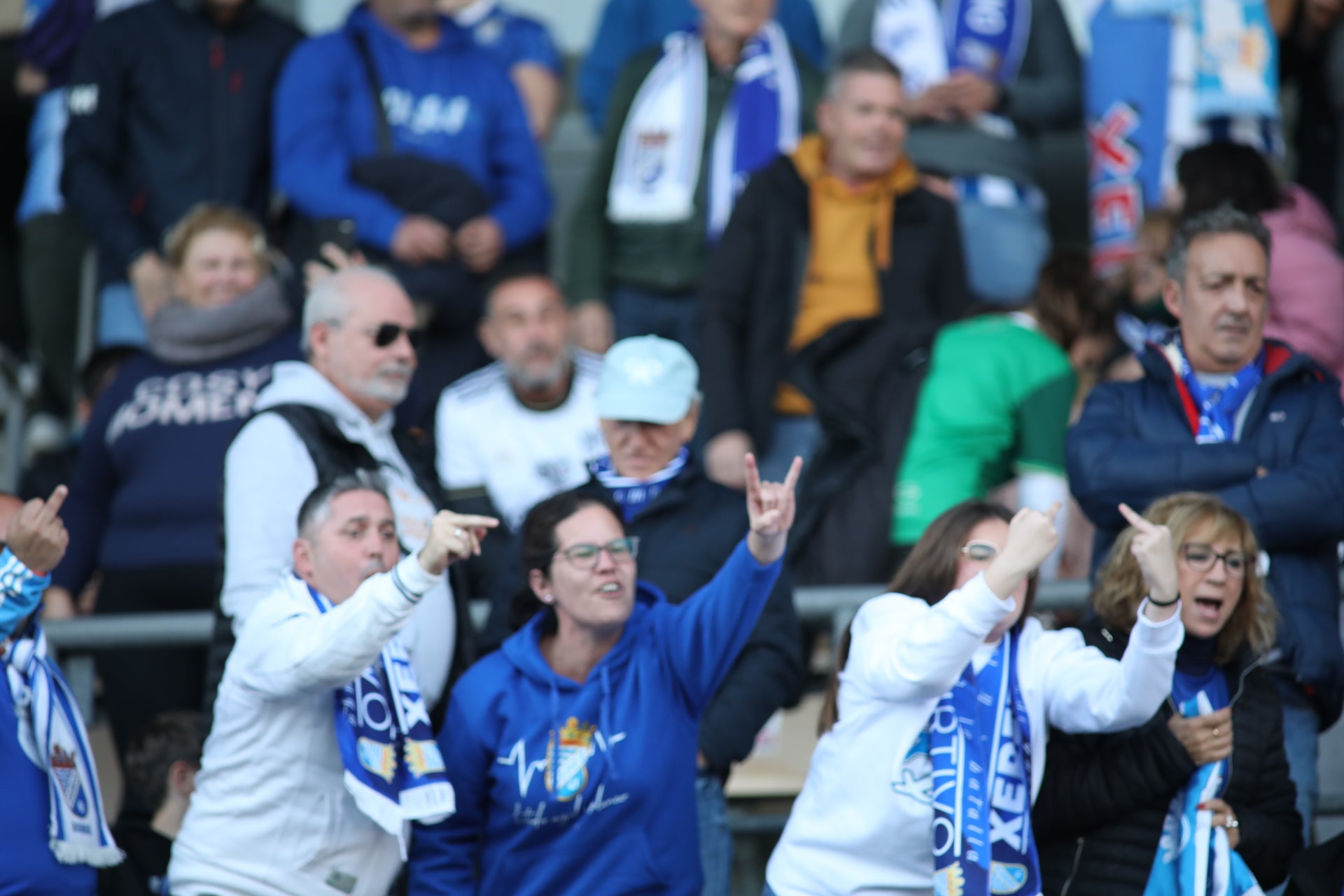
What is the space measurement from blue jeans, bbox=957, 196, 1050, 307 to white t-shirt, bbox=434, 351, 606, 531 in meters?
1.50

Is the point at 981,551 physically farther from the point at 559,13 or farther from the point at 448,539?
the point at 559,13

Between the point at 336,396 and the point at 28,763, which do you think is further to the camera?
the point at 336,396

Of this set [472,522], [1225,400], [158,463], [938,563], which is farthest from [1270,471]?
[158,463]

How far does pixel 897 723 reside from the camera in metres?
4.11

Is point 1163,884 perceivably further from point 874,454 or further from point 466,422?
point 466,422

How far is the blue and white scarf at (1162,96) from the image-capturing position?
23.2ft

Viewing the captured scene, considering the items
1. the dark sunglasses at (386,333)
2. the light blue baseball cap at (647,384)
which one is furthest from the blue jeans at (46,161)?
the light blue baseball cap at (647,384)

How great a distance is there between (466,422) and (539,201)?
1.24 m

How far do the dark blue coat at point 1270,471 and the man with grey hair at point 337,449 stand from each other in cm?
154

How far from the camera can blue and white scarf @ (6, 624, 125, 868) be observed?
4.33 metres

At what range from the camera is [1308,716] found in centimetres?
462

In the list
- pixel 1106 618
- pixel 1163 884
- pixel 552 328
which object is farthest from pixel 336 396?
pixel 1163 884

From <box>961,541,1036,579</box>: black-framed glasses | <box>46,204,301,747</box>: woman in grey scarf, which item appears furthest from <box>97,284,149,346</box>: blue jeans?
<box>961,541,1036,579</box>: black-framed glasses

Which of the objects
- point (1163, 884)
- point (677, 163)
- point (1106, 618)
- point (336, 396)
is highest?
point (677, 163)
